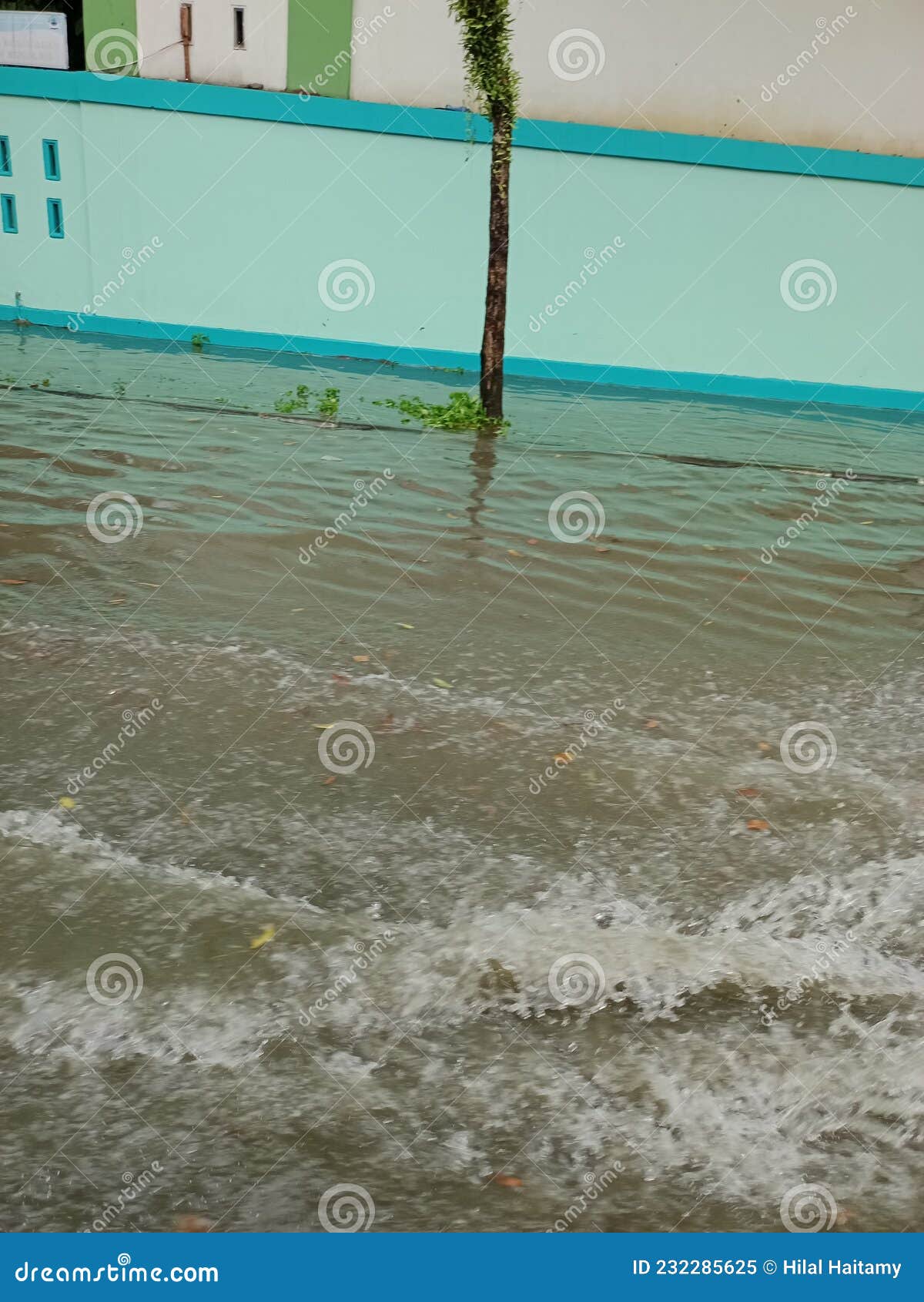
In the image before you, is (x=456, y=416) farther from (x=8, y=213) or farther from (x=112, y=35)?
(x=8, y=213)

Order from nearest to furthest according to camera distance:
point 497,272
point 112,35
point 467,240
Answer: point 497,272, point 467,240, point 112,35

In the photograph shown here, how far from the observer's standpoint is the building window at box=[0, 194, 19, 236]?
1730 cm

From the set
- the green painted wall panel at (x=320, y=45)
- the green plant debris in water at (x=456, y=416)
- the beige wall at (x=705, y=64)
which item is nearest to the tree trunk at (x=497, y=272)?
the green plant debris in water at (x=456, y=416)

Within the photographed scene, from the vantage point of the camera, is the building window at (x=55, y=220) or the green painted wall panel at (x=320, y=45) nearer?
the green painted wall panel at (x=320, y=45)

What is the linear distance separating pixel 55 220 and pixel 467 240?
22.0 ft

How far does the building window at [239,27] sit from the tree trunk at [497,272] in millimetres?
6887

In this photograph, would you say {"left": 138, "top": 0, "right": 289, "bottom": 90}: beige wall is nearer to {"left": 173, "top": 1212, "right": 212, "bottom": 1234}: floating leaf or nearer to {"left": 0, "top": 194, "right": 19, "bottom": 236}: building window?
{"left": 0, "top": 194, "right": 19, "bottom": 236}: building window

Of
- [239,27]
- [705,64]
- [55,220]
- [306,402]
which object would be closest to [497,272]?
[306,402]

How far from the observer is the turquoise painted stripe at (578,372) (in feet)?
52.9

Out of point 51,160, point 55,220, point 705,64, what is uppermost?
point 51,160

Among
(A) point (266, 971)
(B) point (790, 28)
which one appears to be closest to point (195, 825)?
(A) point (266, 971)

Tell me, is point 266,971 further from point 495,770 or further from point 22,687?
point 22,687

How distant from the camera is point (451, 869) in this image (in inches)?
158

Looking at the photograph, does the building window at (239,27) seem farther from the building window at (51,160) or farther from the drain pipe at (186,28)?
the building window at (51,160)
